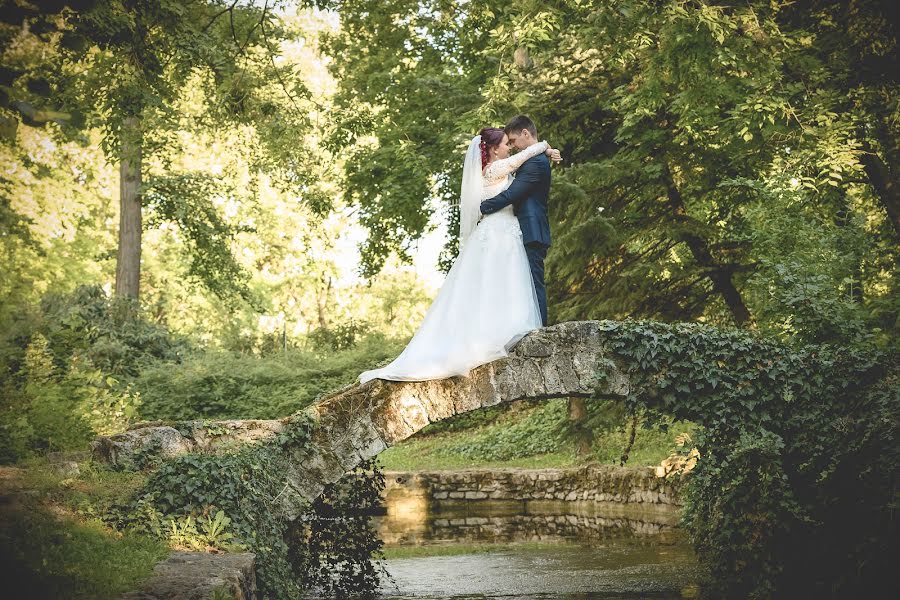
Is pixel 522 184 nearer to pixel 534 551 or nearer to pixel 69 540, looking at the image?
pixel 69 540

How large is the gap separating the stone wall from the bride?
678 cm

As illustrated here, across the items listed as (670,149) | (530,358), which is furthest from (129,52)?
(670,149)

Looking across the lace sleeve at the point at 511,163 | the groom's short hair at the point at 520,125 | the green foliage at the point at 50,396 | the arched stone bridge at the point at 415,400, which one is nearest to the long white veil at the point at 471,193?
the lace sleeve at the point at 511,163

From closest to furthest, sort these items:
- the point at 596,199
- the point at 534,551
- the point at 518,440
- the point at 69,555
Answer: the point at 69,555, the point at 534,551, the point at 596,199, the point at 518,440

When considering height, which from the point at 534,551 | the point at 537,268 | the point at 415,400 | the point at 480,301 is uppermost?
the point at 537,268

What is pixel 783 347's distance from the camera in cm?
804

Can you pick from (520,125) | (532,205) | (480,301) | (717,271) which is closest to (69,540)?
(480,301)

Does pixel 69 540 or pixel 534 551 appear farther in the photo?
pixel 534 551

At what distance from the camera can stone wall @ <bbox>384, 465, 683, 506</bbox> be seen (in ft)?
46.4

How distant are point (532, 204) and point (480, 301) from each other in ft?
3.45

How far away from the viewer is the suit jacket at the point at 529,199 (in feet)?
25.8

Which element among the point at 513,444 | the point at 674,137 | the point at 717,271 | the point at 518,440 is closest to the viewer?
the point at 674,137

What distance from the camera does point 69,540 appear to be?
5.17 meters

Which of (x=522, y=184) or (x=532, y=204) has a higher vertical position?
(x=522, y=184)
